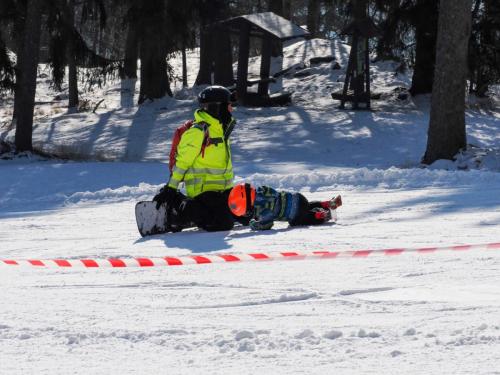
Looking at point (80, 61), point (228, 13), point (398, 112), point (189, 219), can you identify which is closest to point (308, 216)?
point (189, 219)

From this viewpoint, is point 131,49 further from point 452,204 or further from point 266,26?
point 452,204

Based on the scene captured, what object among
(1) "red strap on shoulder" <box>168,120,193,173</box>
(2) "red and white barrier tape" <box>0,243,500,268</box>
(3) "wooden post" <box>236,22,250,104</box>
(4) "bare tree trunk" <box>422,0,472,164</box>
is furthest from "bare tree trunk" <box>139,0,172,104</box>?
(2) "red and white barrier tape" <box>0,243,500,268</box>

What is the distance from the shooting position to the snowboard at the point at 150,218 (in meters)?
9.16

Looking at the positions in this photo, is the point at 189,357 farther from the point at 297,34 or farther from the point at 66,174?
the point at 297,34

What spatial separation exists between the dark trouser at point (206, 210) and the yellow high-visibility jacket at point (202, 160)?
0.06 m

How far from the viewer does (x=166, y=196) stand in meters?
8.87

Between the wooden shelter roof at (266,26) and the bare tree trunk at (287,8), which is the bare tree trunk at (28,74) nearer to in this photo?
the wooden shelter roof at (266,26)

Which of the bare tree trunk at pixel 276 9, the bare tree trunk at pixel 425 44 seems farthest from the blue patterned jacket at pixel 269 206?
the bare tree trunk at pixel 276 9

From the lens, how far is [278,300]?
577 centimetres

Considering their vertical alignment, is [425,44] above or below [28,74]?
above

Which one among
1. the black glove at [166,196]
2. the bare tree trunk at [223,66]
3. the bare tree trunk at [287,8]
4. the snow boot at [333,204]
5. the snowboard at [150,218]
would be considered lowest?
the snowboard at [150,218]

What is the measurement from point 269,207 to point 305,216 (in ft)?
1.38

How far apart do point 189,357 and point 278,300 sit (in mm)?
1330

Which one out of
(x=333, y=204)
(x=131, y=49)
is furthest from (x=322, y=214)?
(x=131, y=49)
